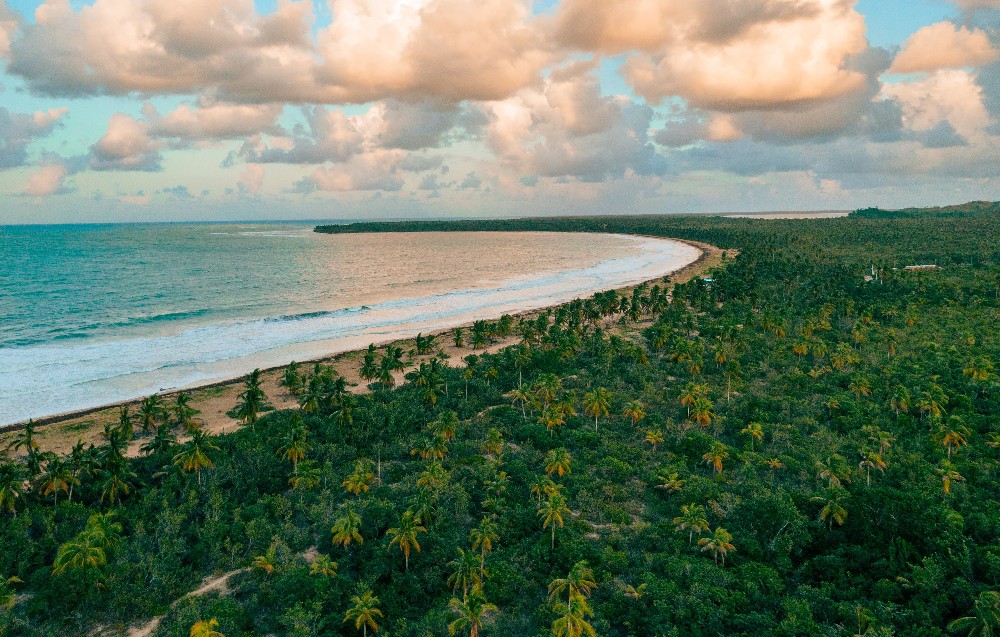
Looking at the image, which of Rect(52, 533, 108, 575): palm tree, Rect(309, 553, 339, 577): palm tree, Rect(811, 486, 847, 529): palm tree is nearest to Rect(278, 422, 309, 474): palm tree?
Rect(309, 553, 339, 577): palm tree

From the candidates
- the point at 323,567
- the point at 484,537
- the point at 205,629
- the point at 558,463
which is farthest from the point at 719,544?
the point at 205,629

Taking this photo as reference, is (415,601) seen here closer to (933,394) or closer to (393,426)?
(393,426)

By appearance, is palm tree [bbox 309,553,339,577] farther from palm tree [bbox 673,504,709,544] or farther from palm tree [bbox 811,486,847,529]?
palm tree [bbox 811,486,847,529]

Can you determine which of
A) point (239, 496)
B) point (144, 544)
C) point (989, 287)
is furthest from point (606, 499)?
point (989, 287)

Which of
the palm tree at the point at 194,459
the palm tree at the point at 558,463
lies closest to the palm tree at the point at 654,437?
the palm tree at the point at 558,463

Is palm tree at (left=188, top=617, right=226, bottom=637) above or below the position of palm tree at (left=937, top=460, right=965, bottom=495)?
below

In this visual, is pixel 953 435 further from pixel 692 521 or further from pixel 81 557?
pixel 81 557

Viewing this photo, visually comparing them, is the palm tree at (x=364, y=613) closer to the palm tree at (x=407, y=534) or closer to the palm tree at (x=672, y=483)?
the palm tree at (x=407, y=534)
